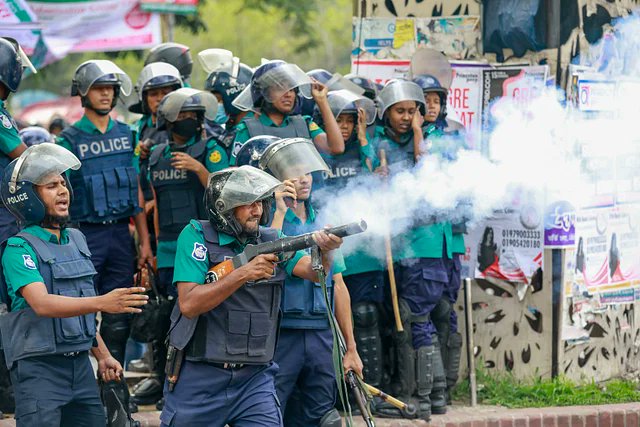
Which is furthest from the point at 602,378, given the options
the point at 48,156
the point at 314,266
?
the point at 48,156

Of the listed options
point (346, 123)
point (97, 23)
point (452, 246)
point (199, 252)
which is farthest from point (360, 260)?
point (97, 23)

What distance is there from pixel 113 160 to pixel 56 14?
496 cm

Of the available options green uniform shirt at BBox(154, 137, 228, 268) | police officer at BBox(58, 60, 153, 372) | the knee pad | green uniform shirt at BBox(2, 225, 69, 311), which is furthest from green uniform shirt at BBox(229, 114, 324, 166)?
green uniform shirt at BBox(2, 225, 69, 311)

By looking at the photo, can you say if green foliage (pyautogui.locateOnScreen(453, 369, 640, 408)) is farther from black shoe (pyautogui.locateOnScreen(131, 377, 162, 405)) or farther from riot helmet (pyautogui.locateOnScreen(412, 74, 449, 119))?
black shoe (pyautogui.locateOnScreen(131, 377, 162, 405))

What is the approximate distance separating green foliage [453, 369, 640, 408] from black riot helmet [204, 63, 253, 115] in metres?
2.79

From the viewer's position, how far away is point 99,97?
315 inches

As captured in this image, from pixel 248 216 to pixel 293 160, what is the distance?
81cm

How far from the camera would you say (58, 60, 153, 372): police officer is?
7789 millimetres

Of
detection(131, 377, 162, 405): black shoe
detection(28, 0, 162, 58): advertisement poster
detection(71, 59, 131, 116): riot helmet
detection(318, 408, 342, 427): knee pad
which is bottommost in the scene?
detection(131, 377, 162, 405): black shoe

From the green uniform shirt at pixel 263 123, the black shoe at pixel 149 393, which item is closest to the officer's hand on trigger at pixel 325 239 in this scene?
the green uniform shirt at pixel 263 123

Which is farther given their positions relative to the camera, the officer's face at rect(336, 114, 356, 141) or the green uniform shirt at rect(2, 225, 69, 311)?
the officer's face at rect(336, 114, 356, 141)

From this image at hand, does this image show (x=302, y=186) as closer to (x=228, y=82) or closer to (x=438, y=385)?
(x=438, y=385)

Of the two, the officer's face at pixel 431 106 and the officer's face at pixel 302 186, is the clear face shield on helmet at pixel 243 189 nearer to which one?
the officer's face at pixel 302 186

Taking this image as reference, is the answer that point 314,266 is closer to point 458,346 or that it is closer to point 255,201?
point 255,201
